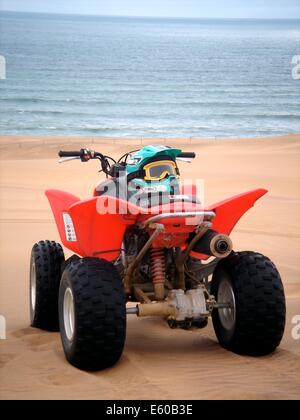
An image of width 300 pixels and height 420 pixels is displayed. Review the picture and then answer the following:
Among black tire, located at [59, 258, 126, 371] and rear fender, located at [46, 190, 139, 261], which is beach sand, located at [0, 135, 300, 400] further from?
rear fender, located at [46, 190, 139, 261]

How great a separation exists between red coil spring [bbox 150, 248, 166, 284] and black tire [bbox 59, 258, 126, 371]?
54 centimetres

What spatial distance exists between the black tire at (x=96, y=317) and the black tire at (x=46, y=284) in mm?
1269

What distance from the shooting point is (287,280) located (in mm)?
10141

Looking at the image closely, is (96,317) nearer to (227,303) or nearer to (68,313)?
(68,313)

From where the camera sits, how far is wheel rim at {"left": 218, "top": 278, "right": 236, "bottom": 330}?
7168 millimetres

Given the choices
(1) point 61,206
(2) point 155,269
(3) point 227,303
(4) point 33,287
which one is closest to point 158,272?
(2) point 155,269

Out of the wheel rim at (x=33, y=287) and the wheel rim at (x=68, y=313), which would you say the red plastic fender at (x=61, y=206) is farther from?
the wheel rim at (x=33, y=287)

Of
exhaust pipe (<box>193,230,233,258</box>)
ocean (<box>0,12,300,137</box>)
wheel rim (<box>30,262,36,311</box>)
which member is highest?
exhaust pipe (<box>193,230,233,258</box>)

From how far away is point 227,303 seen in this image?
7250 mm

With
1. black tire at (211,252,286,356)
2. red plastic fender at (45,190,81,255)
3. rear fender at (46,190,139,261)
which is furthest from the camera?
red plastic fender at (45,190,81,255)

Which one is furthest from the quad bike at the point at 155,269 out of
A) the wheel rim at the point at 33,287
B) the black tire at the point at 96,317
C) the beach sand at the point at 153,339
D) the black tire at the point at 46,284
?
the wheel rim at the point at 33,287

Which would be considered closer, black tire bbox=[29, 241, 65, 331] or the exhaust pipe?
the exhaust pipe

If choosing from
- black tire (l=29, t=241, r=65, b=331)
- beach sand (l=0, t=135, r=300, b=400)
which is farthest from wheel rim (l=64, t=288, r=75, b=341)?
black tire (l=29, t=241, r=65, b=331)

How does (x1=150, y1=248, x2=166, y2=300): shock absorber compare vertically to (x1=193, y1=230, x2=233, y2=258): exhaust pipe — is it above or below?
below
